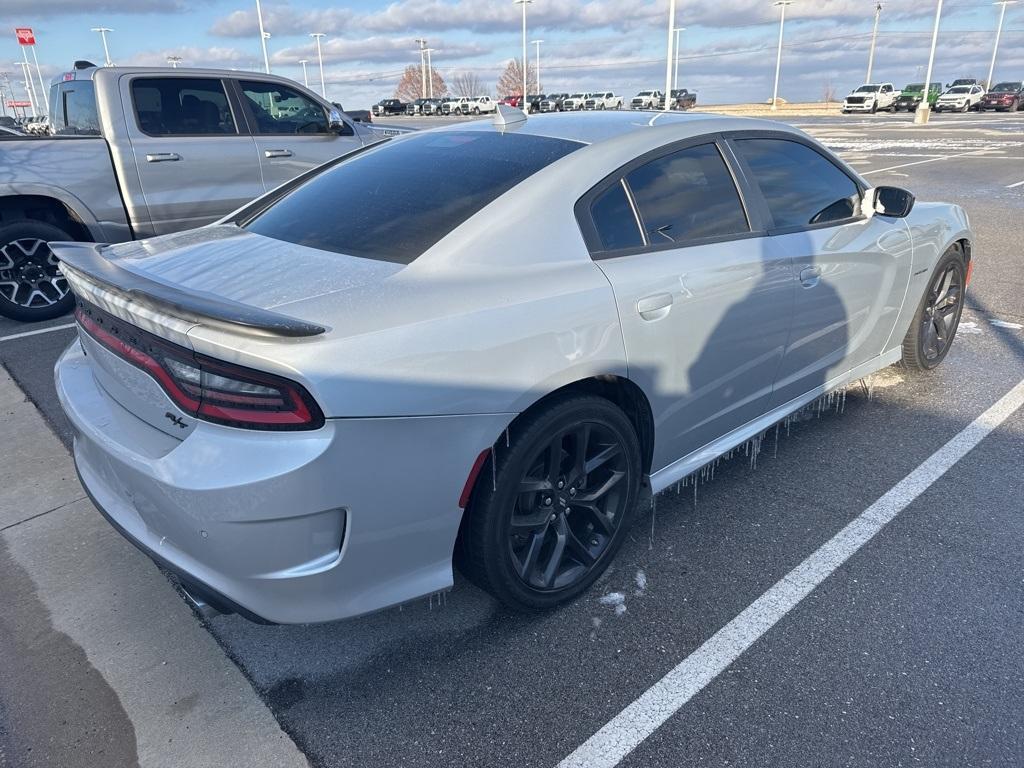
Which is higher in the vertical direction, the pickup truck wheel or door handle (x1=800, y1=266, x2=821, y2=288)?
door handle (x1=800, y1=266, x2=821, y2=288)

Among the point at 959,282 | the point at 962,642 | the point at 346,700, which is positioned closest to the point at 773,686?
the point at 962,642

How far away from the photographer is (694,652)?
2.45 metres

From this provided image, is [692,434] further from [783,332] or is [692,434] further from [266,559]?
[266,559]

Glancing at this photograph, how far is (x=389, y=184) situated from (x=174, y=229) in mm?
4475

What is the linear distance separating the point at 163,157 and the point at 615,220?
16.7 ft

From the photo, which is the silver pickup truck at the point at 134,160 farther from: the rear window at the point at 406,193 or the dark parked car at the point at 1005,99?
the dark parked car at the point at 1005,99

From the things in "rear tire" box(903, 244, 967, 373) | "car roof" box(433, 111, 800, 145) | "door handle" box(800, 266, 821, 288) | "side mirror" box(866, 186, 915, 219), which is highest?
"car roof" box(433, 111, 800, 145)

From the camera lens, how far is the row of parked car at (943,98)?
4972 centimetres

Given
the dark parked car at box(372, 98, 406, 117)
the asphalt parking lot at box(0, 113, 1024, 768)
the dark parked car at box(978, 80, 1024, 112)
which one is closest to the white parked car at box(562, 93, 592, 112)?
the dark parked car at box(372, 98, 406, 117)

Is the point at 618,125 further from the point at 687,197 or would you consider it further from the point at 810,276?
the point at 810,276

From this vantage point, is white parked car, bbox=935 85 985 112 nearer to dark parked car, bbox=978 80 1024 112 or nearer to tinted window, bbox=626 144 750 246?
dark parked car, bbox=978 80 1024 112

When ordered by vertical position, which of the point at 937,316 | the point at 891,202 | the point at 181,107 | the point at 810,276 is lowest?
the point at 937,316

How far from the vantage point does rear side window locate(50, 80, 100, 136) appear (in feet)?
20.6

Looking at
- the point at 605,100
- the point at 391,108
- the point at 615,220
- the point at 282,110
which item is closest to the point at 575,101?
the point at 605,100
